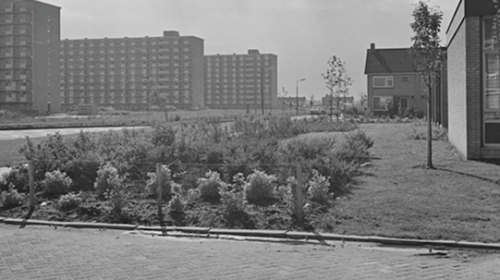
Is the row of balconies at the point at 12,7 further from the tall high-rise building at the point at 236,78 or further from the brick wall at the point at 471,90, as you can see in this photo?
the brick wall at the point at 471,90

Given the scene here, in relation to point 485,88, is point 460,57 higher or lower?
higher

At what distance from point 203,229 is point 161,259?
204 centimetres

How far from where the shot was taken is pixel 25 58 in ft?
362

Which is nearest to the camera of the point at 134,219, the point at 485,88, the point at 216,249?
the point at 216,249

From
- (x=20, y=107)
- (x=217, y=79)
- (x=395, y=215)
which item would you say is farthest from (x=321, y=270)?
(x=217, y=79)

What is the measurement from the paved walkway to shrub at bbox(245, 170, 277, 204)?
2.47m

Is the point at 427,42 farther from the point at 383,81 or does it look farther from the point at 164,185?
the point at 383,81

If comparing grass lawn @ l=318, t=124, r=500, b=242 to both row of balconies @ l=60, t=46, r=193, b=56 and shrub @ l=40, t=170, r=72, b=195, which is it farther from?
row of balconies @ l=60, t=46, r=193, b=56

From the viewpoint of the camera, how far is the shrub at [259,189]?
36.8 feet

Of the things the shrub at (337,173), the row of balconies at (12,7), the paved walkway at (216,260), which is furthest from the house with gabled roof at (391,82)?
the row of balconies at (12,7)

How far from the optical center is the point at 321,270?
6914 millimetres

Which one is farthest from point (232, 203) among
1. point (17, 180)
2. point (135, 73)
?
point (135, 73)

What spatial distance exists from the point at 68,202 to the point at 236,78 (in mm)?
161196

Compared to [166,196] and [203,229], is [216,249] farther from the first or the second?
[166,196]
